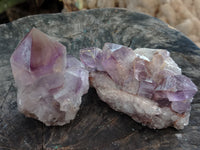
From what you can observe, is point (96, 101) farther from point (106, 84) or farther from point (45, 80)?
point (45, 80)

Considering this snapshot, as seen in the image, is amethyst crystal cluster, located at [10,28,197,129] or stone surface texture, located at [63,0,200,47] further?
stone surface texture, located at [63,0,200,47]

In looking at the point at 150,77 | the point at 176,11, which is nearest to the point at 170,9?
the point at 176,11

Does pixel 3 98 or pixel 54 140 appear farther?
pixel 3 98

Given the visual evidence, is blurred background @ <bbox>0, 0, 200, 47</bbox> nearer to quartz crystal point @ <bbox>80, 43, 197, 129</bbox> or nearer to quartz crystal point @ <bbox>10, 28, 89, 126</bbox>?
quartz crystal point @ <bbox>80, 43, 197, 129</bbox>

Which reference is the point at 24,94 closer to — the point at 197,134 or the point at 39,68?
the point at 39,68

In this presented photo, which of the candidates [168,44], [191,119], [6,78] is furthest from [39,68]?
[168,44]

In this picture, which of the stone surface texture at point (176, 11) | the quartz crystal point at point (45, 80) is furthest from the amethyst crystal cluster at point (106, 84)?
the stone surface texture at point (176, 11)

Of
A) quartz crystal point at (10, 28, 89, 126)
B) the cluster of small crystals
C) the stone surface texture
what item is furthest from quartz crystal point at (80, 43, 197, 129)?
the stone surface texture
